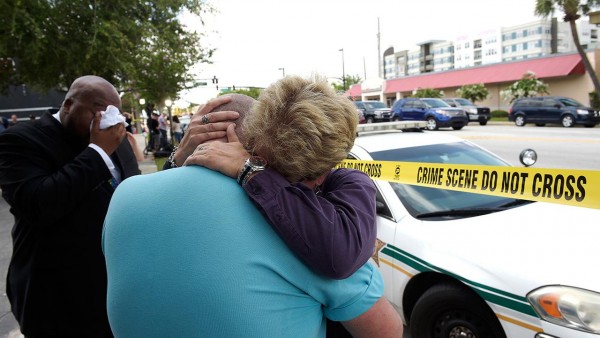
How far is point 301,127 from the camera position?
1.07 metres

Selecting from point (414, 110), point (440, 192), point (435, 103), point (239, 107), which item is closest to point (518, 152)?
point (440, 192)

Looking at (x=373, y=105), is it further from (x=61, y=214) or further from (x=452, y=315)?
(x=61, y=214)

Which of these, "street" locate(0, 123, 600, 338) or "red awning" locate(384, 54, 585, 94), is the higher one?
"red awning" locate(384, 54, 585, 94)

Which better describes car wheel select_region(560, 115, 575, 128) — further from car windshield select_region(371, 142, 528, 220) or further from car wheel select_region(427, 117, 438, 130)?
car windshield select_region(371, 142, 528, 220)

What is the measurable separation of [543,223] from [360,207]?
2.07 meters

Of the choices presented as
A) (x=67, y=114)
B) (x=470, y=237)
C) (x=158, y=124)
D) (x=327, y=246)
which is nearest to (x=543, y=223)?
(x=470, y=237)

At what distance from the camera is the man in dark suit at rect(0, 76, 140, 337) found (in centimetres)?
170

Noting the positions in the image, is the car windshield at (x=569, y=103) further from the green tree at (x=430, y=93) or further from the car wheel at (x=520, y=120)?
the green tree at (x=430, y=93)

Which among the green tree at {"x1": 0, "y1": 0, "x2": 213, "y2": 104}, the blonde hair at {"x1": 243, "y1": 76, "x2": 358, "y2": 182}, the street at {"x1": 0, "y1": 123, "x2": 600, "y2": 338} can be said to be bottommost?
the street at {"x1": 0, "y1": 123, "x2": 600, "y2": 338}

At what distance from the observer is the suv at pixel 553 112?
20250mm

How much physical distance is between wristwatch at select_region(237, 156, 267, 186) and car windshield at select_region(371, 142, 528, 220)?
6.98 feet

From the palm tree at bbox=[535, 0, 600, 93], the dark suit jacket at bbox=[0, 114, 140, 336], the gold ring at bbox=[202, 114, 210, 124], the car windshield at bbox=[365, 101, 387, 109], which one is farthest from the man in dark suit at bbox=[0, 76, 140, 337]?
the palm tree at bbox=[535, 0, 600, 93]

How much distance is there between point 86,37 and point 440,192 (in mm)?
7937

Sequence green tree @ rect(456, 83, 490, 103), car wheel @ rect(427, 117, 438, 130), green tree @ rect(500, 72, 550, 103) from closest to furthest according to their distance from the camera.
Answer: car wheel @ rect(427, 117, 438, 130) < green tree @ rect(500, 72, 550, 103) < green tree @ rect(456, 83, 490, 103)
